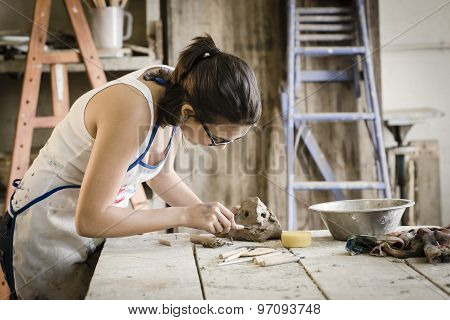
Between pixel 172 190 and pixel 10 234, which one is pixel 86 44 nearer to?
pixel 172 190

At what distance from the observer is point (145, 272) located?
6.04 feet

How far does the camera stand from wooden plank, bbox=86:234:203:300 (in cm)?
162

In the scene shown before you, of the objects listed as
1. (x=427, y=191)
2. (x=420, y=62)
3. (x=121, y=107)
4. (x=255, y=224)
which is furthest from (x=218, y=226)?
(x=420, y=62)

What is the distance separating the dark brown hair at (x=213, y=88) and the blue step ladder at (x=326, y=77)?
202 cm

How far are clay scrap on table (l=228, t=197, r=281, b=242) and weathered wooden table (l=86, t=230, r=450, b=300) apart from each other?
164mm

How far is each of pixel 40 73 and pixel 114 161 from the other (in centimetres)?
209

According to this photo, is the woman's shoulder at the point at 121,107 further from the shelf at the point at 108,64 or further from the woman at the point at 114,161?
the shelf at the point at 108,64

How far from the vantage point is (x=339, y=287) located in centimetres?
163

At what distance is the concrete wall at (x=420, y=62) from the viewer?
4.32 metres

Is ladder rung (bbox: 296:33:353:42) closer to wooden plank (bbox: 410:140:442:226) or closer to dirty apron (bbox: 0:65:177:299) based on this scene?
wooden plank (bbox: 410:140:442:226)

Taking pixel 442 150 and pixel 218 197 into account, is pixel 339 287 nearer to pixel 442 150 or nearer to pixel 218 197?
pixel 218 197

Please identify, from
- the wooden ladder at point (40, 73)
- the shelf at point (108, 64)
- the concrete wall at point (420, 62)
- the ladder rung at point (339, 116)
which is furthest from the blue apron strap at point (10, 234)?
the concrete wall at point (420, 62)
